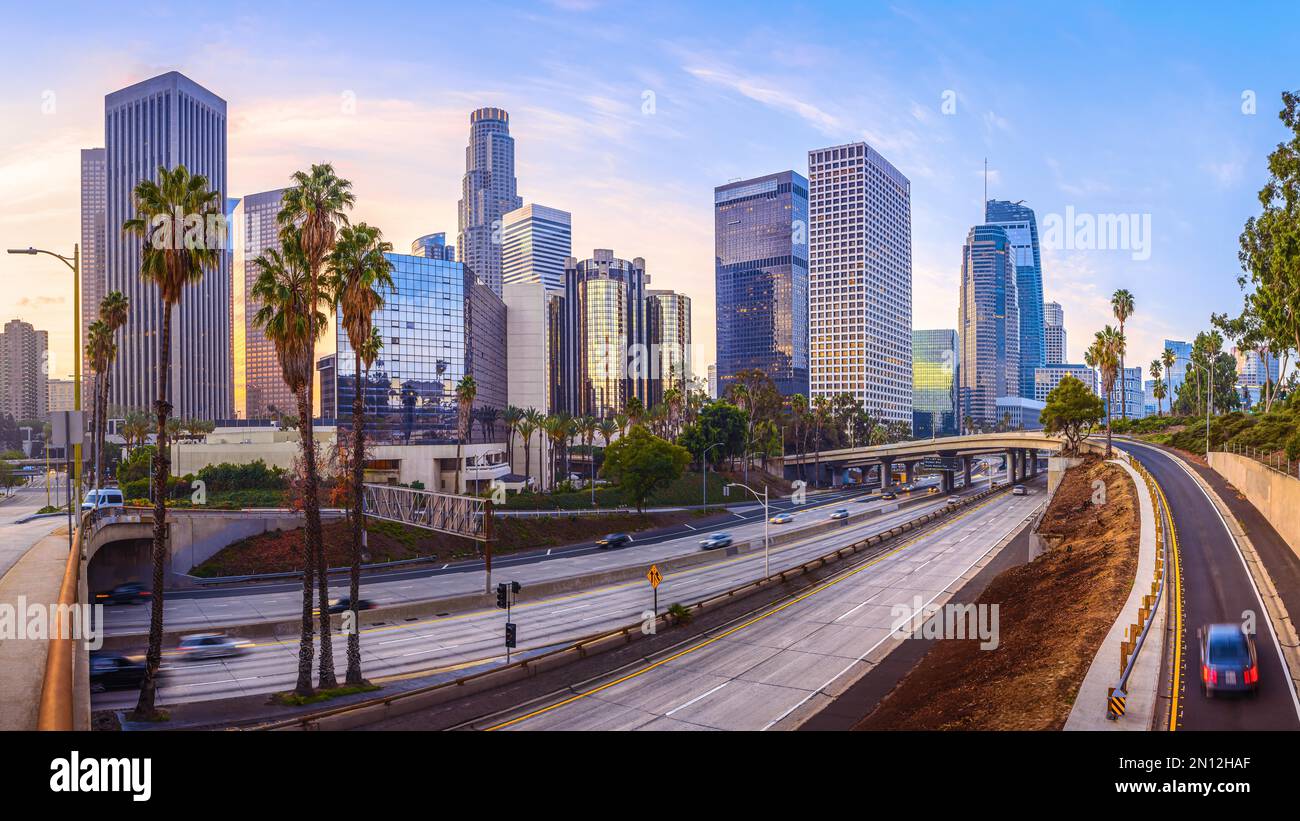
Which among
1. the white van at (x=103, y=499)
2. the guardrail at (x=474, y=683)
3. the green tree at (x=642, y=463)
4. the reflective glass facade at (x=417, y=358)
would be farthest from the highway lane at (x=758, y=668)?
the reflective glass facade at (x=417, y=358)

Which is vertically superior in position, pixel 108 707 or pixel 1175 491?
pixel 1175 491

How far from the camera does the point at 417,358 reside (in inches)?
5044

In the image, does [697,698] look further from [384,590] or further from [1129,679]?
[384,590]

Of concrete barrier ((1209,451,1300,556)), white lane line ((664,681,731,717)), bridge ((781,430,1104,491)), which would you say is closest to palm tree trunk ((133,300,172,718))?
white lane line ((664,681,731,717))

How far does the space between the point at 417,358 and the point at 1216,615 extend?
119767 millimetres

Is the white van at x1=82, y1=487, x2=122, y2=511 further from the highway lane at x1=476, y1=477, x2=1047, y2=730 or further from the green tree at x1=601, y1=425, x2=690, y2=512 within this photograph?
the green tree at x1=601, y1=425, x2=690, y2=512

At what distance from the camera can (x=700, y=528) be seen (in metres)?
86.8

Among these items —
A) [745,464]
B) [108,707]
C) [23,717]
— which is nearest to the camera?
[23,717]

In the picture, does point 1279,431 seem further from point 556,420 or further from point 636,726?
point 556,420

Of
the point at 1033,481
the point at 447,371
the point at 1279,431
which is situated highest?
the point at 447,371

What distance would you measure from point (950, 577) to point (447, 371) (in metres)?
99.4

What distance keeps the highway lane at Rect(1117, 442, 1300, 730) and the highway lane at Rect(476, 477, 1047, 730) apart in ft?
40.1

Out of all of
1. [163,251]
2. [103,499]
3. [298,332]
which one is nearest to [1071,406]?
[298,332]

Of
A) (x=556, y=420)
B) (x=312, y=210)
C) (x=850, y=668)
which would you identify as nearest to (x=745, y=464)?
(x=556, y=420)
